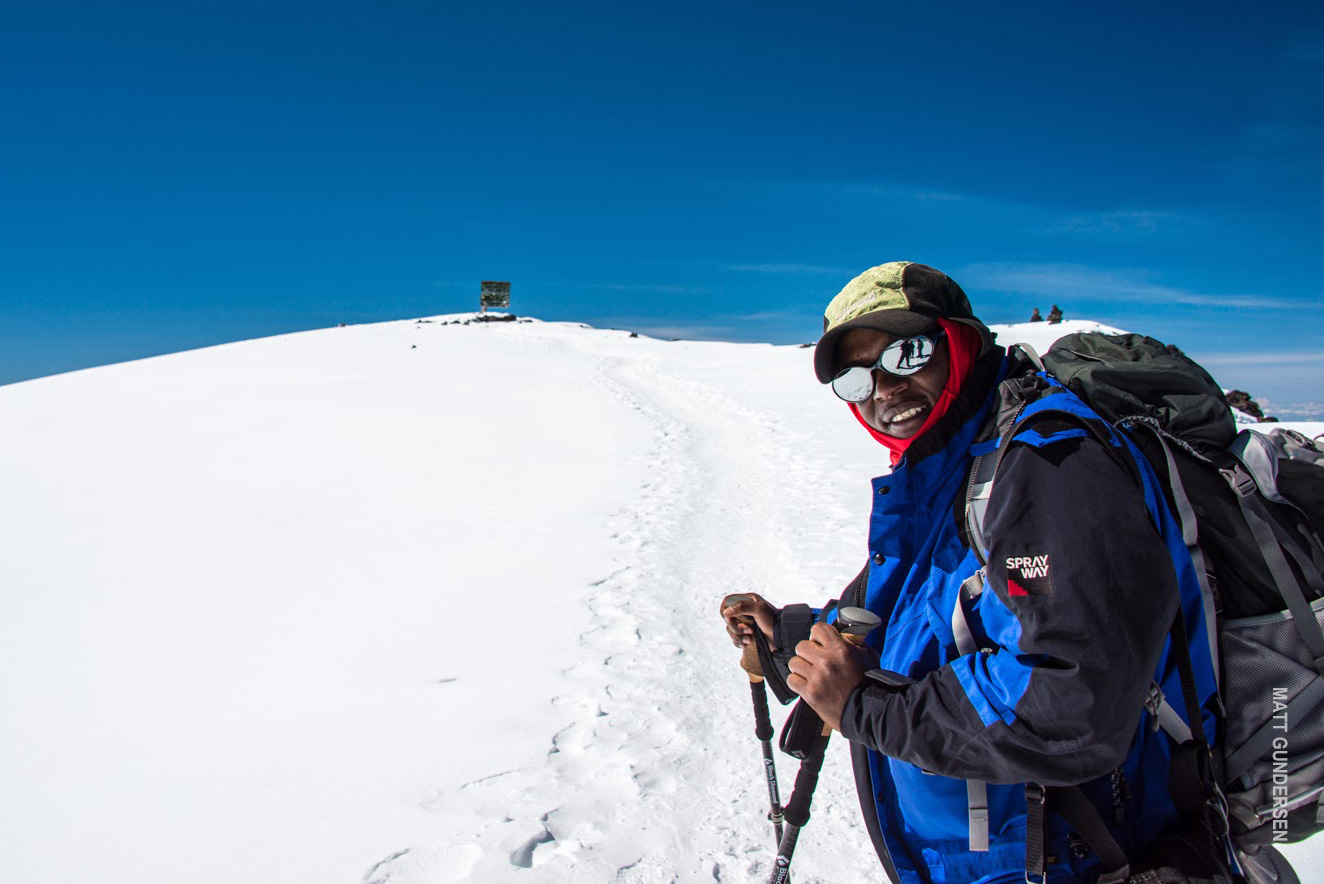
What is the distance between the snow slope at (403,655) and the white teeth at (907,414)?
6.83 feet

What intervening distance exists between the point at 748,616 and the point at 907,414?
88cm

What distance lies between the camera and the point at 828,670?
167cm

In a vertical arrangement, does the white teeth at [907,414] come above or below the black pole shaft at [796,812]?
above

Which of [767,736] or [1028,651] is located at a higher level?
[1028,651]

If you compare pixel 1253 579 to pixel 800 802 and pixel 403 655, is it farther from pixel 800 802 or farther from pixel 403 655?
pixel 403 655

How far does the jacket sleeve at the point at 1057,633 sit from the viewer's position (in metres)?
1.30

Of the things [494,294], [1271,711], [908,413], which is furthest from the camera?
[494,294]

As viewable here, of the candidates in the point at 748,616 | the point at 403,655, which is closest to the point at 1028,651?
the point at 748,616

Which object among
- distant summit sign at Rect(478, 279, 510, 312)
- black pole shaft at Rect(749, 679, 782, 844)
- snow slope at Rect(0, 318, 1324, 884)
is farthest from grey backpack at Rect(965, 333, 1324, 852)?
distant summit sign at Rect(478, 279, 510, 312)

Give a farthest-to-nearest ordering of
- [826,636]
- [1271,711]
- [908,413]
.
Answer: [908,413] → [826,636] → [1271,711]

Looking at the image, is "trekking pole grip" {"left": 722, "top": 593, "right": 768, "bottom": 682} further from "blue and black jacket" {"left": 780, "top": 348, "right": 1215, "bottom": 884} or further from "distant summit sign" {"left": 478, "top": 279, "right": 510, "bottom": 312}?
"distant summit sign" {"left": 478, "top": 279, "right": 510, "bottom": 312}

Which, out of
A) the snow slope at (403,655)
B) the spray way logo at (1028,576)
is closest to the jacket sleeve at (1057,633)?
the spray way logo at (1028,576)

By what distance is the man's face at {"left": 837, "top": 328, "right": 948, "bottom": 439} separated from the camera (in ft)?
5.97

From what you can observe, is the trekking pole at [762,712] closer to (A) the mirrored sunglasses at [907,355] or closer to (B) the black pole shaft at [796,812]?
(B) the black pole shaft at [796,812]
